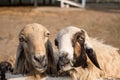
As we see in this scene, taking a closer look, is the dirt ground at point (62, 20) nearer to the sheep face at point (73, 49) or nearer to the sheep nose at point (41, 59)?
the sheep face at point (73, 49)

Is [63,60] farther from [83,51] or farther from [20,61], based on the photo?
[20,61]

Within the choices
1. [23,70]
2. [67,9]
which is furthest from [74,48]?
[67,9]

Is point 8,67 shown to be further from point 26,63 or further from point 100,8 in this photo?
point 100,8

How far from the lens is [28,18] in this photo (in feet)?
51.8


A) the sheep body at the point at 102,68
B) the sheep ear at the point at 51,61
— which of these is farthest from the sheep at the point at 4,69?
the sheep body at the point at 102,68

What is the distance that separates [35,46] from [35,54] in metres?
0.11

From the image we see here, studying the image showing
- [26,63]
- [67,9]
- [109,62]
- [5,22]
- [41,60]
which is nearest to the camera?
[41,60]

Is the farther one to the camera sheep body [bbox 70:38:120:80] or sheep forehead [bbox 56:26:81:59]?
sheep body [bbox 70:38:120:80]

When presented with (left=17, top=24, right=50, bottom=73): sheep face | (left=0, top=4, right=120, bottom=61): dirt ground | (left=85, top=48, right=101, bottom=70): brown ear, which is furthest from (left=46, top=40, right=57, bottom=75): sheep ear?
(left=0, top=4, right=120, bottom=61): dirt ground

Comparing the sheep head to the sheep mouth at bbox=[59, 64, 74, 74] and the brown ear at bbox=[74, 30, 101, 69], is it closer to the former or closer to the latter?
the sheep mouth at bbox=[59, 64, 74, 74]

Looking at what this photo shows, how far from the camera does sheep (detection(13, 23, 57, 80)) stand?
3639mm

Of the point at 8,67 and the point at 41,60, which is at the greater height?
the point at 41,60

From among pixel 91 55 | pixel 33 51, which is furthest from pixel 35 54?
pixel 91 55

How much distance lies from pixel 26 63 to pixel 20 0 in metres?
15.7
